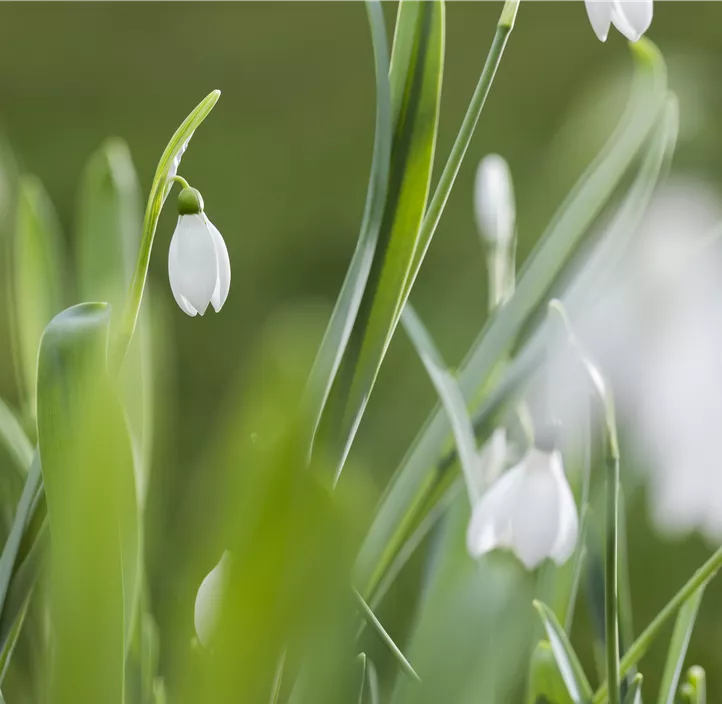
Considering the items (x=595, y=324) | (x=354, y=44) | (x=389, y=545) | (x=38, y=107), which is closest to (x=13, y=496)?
(x=389, y=545)

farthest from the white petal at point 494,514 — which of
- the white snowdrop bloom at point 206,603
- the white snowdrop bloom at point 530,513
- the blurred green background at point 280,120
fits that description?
the blurred green background at point 280,120

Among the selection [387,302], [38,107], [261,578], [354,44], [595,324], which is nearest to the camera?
[261,578]

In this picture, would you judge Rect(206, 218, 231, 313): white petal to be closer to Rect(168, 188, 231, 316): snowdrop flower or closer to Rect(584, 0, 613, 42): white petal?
Rect(168, 188, 231, 316): snowdrop flower

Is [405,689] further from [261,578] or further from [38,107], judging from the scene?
[38,107]

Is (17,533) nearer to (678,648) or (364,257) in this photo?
(364,257)

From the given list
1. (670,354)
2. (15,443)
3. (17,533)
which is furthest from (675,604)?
(15,443)

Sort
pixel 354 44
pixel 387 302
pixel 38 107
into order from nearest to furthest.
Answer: pixel 387 302, pixel 38 107, pixel 354 44
